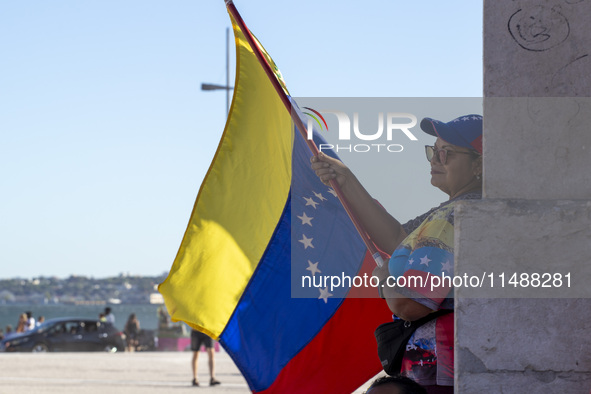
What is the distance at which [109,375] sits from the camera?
17.8 m

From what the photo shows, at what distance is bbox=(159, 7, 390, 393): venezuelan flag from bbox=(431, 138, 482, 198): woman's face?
151 centimetres

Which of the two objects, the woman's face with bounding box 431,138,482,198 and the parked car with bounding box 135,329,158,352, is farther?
the parked car with bounding box 135,329,158,352

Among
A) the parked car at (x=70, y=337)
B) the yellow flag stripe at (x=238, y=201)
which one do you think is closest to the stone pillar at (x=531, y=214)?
the yellow flag stripe at (x=238, y=201)

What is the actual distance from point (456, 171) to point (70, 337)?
27.6m

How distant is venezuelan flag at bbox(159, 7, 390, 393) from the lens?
5254 mm

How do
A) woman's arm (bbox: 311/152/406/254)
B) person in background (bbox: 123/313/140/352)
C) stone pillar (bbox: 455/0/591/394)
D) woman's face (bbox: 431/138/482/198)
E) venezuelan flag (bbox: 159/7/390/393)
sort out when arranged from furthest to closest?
person in background (bbox: 123/313/140/352) < venezuelan flag (bbox: 159/7/390/393) < woman's arm (bbox: 311/152/406/254) < woman's face (bbox: 431/138/482/198) < stone pillar (bbox: 455/0/591/394)

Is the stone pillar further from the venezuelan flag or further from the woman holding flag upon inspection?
the venezuelan flag

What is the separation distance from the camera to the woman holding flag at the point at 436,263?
3408mm

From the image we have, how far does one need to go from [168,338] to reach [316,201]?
86.2 feet

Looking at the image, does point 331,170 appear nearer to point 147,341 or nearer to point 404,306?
point 404,306

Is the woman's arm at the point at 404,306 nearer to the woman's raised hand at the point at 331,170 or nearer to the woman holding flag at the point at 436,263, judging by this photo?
the woman holding flag at the point at 436,263

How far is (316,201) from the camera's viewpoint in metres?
5.55

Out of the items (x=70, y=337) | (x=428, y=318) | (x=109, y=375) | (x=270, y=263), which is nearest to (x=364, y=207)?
(x=428, y=318)

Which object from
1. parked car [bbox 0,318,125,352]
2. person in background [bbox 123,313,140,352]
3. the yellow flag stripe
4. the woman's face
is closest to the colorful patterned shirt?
the woman's face
